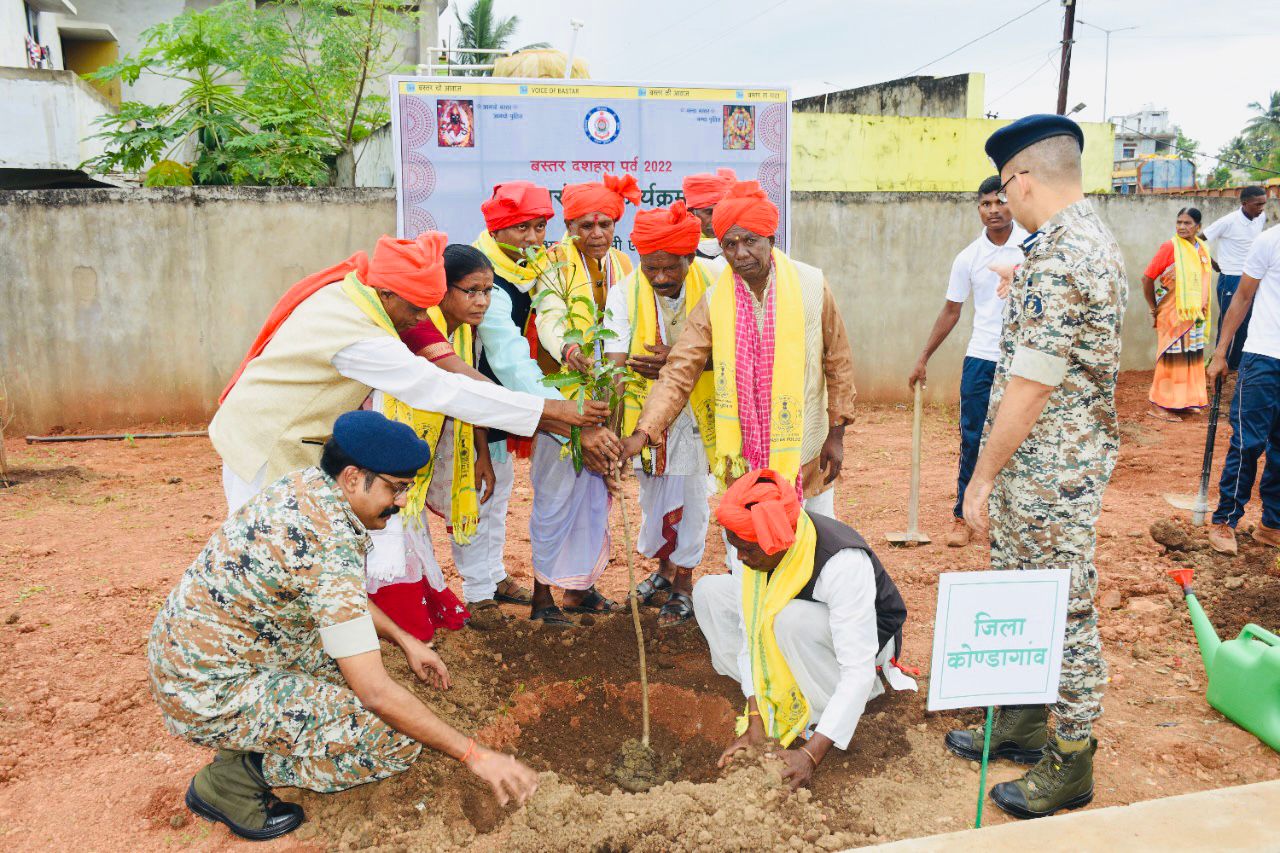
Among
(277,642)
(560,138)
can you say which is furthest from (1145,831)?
(560,138)

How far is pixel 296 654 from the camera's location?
3.03 m

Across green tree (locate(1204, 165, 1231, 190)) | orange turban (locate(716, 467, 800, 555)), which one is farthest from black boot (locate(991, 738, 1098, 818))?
green tree (locate(1204, 165, 1231, 190))

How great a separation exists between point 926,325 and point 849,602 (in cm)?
745

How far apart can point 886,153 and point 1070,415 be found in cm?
1228

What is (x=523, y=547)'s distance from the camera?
5.69m

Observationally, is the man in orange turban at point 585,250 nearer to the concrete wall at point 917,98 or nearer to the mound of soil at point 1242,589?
the mound of soil at point 1242,589

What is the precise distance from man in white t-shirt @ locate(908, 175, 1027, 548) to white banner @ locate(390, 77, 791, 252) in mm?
2775

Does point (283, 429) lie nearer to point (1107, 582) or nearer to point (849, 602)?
point (849, 602)

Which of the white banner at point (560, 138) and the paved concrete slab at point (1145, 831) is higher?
the white banner at point (560, 138)

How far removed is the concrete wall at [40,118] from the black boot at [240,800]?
9691 millimetres

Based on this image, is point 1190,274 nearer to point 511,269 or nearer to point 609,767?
point 511,269

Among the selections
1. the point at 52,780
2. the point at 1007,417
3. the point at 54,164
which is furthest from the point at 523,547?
the point at 54,164

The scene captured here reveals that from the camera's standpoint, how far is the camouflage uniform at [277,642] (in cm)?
262

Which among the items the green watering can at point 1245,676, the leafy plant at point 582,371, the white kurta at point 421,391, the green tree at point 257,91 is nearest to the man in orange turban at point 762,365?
the leafy plant at point 582,371
